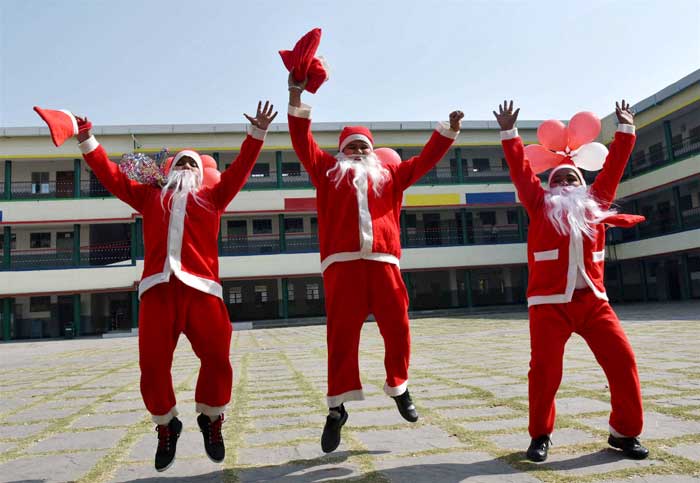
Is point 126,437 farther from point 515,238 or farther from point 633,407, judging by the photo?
point 515,238

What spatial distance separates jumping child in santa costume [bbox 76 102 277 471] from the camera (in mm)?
3098

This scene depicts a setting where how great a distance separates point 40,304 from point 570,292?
27.6 m

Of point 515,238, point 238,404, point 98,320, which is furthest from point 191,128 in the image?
point 238,404

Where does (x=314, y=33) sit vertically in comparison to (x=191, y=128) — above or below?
below

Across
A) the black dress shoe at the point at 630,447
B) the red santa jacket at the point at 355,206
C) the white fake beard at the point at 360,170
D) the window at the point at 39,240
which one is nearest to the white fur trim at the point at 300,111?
the red santa jacket at the point at 355,206

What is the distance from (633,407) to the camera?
307 centimetres

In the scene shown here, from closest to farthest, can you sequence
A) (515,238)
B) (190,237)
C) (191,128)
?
1. (190,237)
2. (191,128)
3. (515,238)

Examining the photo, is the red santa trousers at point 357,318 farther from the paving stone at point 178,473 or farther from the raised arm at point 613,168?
the raised arm at point 613,168

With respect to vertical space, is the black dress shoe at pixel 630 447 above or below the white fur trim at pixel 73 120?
below

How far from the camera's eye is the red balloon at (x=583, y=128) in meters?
4.21

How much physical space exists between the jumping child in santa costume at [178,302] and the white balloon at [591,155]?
261 centimetres

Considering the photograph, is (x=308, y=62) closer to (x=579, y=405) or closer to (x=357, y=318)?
(x=357, y=318)

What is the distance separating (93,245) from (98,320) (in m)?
3.74

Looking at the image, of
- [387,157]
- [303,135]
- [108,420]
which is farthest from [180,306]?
[108,420]
